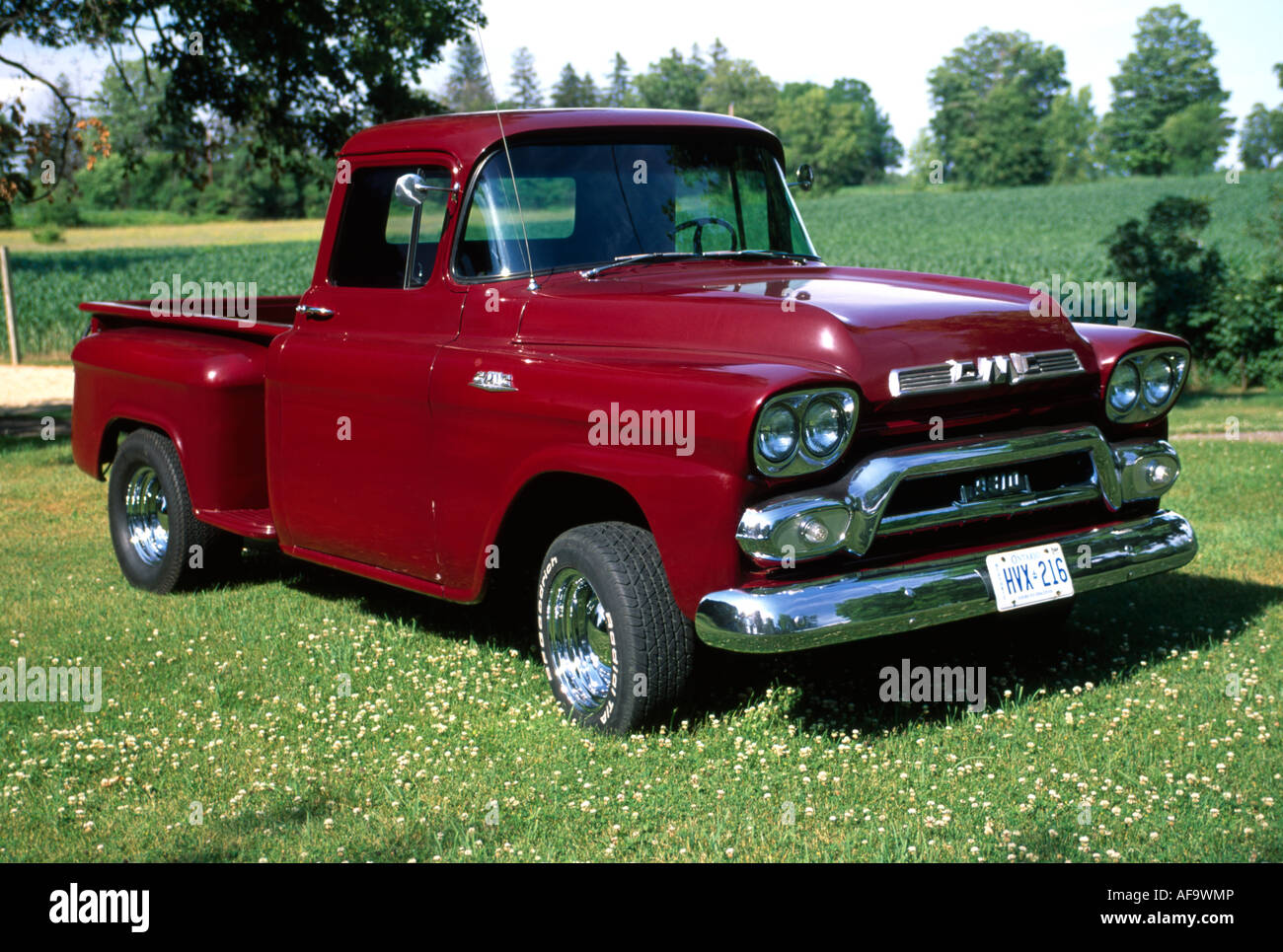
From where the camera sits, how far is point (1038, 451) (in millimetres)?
4688

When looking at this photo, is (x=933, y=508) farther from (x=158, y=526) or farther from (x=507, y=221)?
Answer: (x=158, y=526)

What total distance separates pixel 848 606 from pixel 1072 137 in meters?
125

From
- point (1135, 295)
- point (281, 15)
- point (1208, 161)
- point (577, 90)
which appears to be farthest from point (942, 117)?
point (281, 15)

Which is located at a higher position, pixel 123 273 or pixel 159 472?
pixel 123 273

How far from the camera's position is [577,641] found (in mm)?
5066

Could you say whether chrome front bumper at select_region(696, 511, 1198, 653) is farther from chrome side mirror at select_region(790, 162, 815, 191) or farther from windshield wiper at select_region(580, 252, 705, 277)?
chrome side mirror at select_region(790, 162, 815, 191)

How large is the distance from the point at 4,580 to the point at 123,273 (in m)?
29.8

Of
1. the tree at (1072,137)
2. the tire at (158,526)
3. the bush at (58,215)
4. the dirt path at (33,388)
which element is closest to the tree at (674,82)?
the tree at (1072,137)

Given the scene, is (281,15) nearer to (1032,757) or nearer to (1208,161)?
(1032,757)

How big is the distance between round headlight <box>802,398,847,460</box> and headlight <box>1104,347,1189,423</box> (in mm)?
1389

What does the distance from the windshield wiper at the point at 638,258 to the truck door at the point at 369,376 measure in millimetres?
563

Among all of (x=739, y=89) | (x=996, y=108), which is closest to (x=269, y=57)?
(x=739, y=89)

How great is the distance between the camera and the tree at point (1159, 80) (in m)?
115
